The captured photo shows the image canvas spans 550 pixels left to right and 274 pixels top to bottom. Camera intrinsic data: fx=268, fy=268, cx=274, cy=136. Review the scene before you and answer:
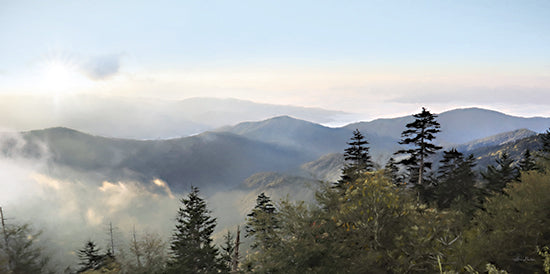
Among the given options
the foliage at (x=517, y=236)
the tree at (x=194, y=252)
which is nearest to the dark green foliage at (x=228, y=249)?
the tree at (x=194, y=252)

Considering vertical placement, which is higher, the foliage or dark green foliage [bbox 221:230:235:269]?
the foliage

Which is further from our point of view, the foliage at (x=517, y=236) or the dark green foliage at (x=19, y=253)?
the dark green foliage at (x=19, y=253)

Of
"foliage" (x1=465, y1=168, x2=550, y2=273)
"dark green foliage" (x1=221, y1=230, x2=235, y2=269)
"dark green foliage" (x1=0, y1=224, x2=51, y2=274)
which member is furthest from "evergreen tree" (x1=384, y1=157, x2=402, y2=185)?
"dark green foliage" (x1=0, y1=224, x2=51, y2=274)

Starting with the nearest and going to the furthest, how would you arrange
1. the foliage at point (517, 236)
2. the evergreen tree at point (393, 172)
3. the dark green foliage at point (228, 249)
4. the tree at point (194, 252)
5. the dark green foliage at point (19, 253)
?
the foliage at point (517, 236) < the evergreen tree at point (393, 172) < the tree at point (194, 252) < the dark green foliage at point (19, 253) < the dark green foliage at point (228, 249)

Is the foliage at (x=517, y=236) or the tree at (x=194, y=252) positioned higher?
the foliage at (x=517, y=236)

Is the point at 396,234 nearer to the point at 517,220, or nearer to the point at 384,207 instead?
the point at 384,207

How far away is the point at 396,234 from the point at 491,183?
969 inches

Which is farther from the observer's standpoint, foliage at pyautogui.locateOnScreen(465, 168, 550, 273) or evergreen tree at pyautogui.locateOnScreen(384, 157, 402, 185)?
evergreen tree at pyautogui.locateOnScreen(384, 157, 402, 185)

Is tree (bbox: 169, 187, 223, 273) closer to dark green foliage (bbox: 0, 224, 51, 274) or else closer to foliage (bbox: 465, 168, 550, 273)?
dark green foliage (bbox: 0, 224, 51, 274)

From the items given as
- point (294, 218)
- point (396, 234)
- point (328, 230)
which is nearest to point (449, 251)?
point (396, 234)

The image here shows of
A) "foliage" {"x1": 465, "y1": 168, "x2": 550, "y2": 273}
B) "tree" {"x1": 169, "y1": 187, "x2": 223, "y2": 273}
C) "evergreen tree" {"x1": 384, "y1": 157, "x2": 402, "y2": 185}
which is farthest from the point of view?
"tree" {"x1": 169, "y1": 187, "x2": 223, "y2": 273}

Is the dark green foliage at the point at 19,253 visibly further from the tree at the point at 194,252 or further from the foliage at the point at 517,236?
the foliage at the point at 517,236

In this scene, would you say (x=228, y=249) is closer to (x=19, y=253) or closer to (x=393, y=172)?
(x=393, y=172)

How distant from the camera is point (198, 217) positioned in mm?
38312
